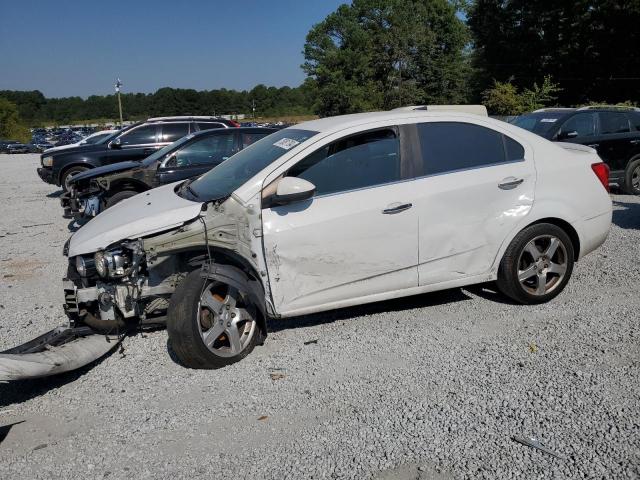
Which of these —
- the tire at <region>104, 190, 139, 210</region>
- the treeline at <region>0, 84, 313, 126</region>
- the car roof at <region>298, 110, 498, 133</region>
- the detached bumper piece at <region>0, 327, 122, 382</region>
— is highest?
the treeline at <region>0, 84, 313, 126</region>

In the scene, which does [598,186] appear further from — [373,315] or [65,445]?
[65,445]

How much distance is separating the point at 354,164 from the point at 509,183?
1325mm

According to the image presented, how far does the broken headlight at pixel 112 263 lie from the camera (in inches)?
156

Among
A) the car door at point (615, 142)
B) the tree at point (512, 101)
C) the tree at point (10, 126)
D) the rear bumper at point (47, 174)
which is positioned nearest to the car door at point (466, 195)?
the car door at point (615, 142)

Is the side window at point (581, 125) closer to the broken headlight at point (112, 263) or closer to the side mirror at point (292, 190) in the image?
the side mirror at point (292, 190)

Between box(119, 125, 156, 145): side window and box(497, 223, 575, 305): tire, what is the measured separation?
32.6ft

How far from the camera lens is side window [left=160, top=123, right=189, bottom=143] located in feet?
41.9

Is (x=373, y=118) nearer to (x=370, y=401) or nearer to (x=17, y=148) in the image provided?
(x=370, y=401)

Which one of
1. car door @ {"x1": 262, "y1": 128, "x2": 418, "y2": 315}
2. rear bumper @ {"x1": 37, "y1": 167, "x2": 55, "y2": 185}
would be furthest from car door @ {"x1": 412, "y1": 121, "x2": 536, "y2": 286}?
rear bumper @ {"x1": 37, "y1": 167, "x2": 55, "y2": 185}

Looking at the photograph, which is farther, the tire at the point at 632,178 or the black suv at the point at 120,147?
the black suv at the point at 120,147

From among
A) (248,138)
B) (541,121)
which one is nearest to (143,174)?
(248,138)

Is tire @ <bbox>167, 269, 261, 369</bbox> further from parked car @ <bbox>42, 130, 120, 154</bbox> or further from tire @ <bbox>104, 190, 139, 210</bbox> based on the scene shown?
parked car @ <bbox>42, 130, 120, 154</bbox>

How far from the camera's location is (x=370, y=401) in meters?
3.49

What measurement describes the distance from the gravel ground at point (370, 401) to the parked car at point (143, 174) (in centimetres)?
362
